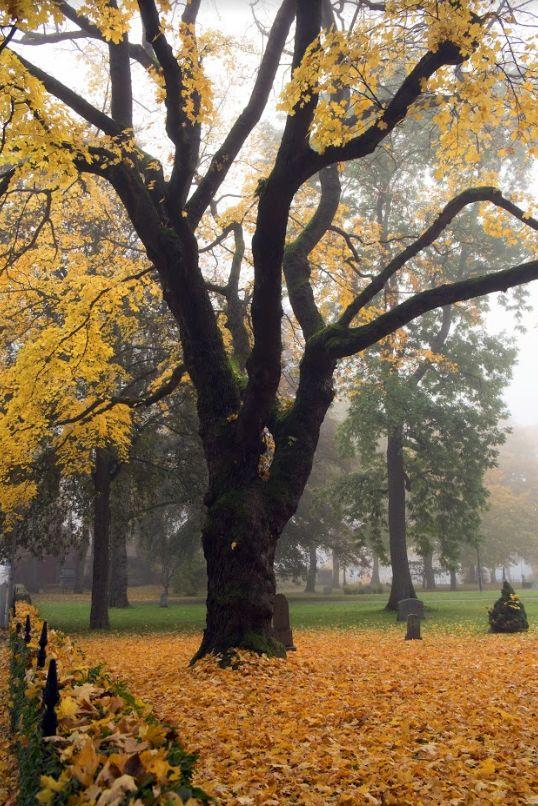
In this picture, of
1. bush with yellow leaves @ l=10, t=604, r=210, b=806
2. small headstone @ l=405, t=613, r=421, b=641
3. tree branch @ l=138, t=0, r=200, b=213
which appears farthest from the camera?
small headstone @ l=405, t=613, r=421, b=641

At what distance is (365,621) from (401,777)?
59.4ft

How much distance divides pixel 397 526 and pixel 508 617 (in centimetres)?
918

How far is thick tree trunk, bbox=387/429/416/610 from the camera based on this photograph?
83.2ft

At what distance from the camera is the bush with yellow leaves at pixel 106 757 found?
2354 mm

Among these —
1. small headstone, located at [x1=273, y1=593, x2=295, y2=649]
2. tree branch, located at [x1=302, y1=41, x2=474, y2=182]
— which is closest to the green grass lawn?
small headstone, located at [x1=273, y1=593, x2=295, y2=649]

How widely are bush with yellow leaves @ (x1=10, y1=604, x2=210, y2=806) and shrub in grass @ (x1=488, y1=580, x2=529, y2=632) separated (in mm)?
14995

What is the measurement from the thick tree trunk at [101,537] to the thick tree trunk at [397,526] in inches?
431

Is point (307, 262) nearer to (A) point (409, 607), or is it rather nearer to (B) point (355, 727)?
(B) point (355, 727)

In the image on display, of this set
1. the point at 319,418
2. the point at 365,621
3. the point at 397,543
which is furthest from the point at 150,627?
the point at 319,418

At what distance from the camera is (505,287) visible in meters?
8.36

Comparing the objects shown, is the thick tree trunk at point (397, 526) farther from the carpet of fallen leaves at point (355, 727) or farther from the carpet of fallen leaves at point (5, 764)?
the carpet of fallen leaves at point (5, 764)

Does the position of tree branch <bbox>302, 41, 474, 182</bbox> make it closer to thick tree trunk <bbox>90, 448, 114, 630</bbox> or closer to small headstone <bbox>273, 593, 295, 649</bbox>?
small headstone <bbox>273, 593, 295, 649</bbox>

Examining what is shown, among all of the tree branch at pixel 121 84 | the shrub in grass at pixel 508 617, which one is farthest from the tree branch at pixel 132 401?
the shrub in grass at pixel 508 617

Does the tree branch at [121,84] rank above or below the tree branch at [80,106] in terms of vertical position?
above
